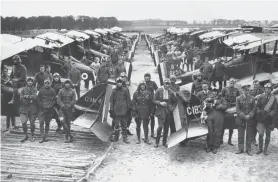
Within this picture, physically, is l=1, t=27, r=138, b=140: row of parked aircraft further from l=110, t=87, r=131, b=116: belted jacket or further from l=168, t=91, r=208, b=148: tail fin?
l=168, t=91, r=208, b=148: tail fin

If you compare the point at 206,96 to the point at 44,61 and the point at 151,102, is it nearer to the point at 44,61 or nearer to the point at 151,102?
the point at 151,102

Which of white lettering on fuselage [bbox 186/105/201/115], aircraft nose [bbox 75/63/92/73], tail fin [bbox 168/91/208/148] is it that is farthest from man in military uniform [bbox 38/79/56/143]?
aircraft nose [bbox 75/63/92/73]

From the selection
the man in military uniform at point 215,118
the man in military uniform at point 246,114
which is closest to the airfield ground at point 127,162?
the man in military uniform at point 215,118

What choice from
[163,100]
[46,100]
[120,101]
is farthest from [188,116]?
[46,100]

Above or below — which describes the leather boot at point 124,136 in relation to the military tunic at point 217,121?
below

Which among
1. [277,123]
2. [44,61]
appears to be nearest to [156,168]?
[277,123]

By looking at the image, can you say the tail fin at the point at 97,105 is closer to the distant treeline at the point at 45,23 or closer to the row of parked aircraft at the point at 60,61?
the row of parked aircraft at the point at 60,61

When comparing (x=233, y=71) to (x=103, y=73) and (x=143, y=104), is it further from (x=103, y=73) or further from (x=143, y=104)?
(x=143, y=104)
